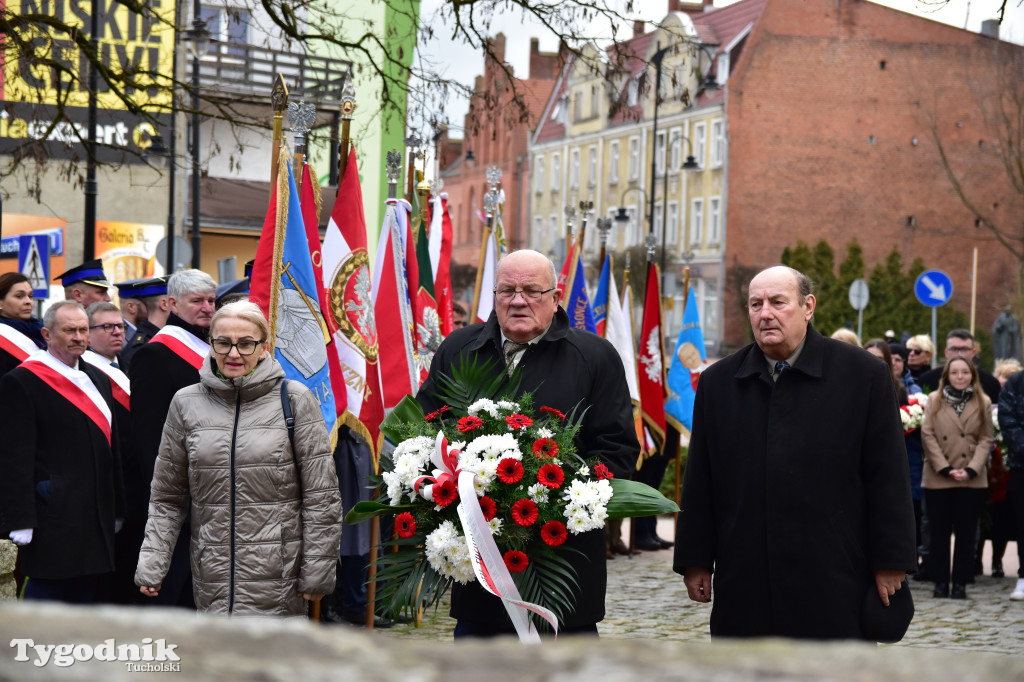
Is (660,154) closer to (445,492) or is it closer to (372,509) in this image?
(372,509)

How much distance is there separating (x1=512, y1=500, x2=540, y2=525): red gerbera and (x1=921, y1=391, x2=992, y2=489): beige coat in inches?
303

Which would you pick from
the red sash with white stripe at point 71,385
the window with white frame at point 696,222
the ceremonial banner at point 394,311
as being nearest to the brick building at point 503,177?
the window with white frame at point 696,222

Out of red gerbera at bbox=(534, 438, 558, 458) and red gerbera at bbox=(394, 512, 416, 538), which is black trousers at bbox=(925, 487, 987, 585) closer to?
red gerbera at bbox=(534, 438, 558, 458)

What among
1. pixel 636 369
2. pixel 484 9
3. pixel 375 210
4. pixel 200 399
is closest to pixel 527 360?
pixel 200 399

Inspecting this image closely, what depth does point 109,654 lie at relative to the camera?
3.53 ft

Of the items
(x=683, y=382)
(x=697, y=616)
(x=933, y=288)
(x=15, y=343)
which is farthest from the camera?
(x=933, y=288)

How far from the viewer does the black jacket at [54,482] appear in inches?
245

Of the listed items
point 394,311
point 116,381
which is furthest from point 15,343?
point 394,311

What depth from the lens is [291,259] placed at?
7352 mm

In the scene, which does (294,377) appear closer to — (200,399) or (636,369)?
(200,399)

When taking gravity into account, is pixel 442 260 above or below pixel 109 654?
above

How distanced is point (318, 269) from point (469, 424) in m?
3.61

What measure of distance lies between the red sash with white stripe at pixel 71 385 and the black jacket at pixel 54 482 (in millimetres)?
31

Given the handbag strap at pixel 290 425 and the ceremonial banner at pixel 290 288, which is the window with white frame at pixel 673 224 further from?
the handbag strap at pixel 290 425
